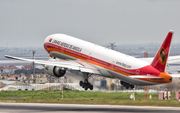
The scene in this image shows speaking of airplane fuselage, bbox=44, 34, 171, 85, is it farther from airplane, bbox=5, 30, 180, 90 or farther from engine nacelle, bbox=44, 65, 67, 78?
engine nacelle, bbox=44, 65, 67, 78

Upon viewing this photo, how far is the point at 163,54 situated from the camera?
194ft

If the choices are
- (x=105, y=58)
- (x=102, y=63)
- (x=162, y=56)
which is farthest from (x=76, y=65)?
(x=162, y=56)

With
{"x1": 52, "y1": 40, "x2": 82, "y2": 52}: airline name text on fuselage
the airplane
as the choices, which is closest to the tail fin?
the airplane

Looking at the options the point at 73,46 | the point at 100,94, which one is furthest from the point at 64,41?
the point at 100,94

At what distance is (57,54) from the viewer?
7550cm

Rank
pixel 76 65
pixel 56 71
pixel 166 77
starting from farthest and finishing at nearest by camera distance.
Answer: pixel 56 71
pixel 76 65
pixel 166 77

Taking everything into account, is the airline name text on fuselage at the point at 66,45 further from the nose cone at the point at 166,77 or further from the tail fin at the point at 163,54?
the nose cone at the point at 166,77

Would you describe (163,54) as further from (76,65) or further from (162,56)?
(76,65)

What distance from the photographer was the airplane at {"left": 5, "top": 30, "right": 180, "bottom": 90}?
200 ft

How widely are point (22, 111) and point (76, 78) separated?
65.8 feet

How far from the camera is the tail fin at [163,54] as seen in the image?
58000mm

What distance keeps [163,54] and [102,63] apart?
1202cm

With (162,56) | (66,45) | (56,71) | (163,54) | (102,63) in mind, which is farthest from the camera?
(66,45)

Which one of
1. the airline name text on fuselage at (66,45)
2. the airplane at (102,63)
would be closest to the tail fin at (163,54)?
the airplane at (102,63)
